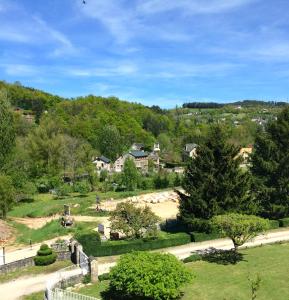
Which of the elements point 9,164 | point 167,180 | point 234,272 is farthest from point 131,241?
point 167,180

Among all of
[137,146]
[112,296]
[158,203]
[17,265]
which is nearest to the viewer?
[112,296]

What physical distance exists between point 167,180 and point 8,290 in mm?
43928

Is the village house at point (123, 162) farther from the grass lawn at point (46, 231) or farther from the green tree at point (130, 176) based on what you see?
the grass lawn at point (46, 231)

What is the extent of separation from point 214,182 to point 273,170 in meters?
8.00

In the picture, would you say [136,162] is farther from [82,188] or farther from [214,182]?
[214,182]

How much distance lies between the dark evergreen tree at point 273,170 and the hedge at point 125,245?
1059cm

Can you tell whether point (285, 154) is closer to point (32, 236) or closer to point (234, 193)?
point (234, 193)

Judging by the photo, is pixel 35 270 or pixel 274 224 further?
pixel 274 224

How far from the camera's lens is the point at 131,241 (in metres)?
31.1

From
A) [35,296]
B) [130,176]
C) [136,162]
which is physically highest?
[136,162]

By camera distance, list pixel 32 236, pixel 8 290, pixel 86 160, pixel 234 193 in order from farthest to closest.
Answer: pixel 86 160, pixel 32 236, pixel 234 193, pixel 8 290

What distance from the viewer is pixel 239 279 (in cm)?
2541

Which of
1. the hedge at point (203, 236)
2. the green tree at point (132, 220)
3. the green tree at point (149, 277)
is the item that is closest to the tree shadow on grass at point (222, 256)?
the hedge at point (203, 236)

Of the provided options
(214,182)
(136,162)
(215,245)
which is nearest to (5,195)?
(214,182)
